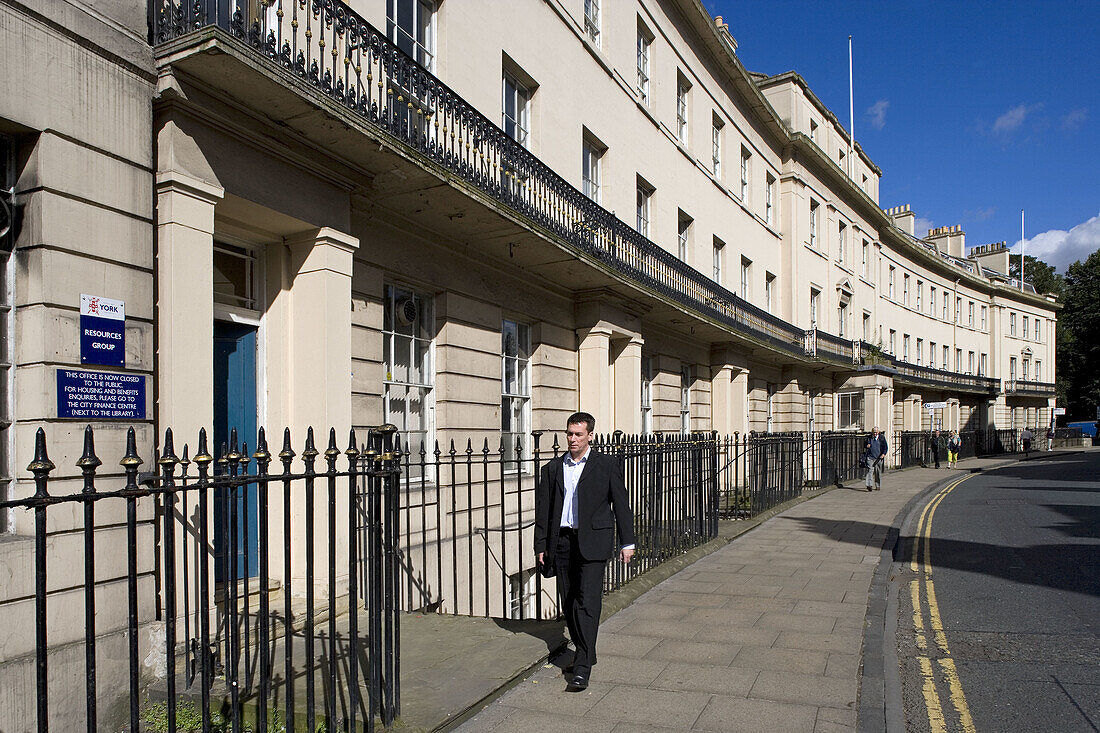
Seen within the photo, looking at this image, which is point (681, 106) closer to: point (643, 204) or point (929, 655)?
point (643, 204)

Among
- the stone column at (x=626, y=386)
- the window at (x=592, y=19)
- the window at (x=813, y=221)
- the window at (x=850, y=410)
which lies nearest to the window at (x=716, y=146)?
the window at (x=592, y=19)

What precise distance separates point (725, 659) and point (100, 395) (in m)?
4.87

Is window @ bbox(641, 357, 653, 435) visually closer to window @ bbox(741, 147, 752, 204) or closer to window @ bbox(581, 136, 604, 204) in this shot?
window @ bbox(581, 136, 604, 204)

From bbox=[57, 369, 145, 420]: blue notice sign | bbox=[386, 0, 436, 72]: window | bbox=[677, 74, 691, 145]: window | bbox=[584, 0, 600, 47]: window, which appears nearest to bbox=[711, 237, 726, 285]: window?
bbox=[677, 74, 691, 145]: window

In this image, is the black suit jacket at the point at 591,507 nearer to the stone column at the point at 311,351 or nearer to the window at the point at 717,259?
the stone column at the point at 311,351

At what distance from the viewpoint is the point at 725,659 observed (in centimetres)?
Answer: 593

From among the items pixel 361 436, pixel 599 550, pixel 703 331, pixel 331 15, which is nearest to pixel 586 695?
pixel 599 550

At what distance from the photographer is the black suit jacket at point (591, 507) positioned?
5.38 meters

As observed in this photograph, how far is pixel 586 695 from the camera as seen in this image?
16.9 ft

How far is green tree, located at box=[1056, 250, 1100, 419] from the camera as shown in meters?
61.9

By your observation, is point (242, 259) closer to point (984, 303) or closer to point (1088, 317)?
point (984, 303)

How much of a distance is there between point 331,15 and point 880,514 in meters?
14.0

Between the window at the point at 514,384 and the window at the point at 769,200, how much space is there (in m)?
16.1

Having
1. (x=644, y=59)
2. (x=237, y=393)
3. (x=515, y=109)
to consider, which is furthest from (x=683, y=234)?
(x=237, y=393)
